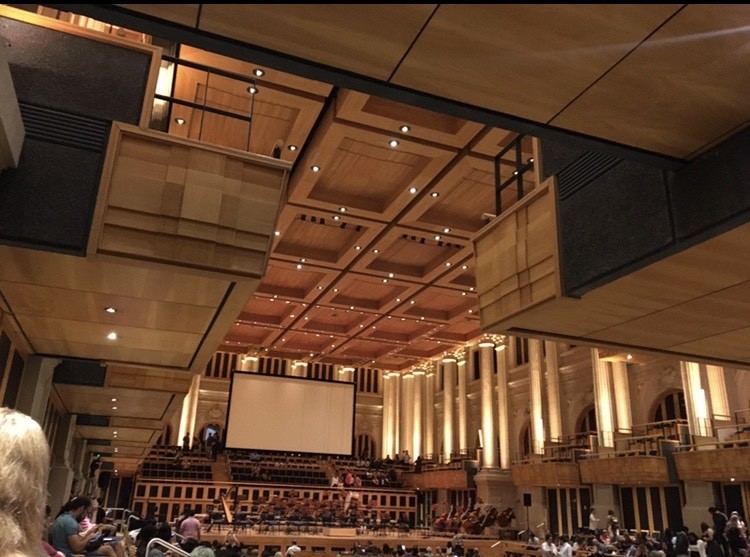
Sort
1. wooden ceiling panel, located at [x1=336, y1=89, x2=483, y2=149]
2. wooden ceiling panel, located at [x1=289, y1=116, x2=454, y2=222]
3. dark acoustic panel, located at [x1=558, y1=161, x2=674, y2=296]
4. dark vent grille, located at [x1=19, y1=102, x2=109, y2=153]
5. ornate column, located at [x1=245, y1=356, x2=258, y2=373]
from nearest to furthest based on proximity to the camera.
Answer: dark acoustic panel, located at [x1=558, y1=161, x2=674, y2=296]
dark vent grille, located at [x1=19, y1=102, x2=109, y2=153]
wooden ceiling panel, located at [x1=336, y1=89, x2=483, y2=149]
wooden ceiling panel, located at [x1=289, y1=116, x2=454, y2=222]
ornate column, located at [x1=245, y1=356, x2=258, y2=373]

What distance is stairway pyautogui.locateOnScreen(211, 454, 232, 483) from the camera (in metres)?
26.1

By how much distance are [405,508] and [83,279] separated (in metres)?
25.8

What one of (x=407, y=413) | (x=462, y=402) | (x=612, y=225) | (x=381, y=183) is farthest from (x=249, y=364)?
(x=612, y=225)

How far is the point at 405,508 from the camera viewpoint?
2805 cm

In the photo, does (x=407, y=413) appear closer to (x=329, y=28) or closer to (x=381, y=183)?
(x=381, y=183)

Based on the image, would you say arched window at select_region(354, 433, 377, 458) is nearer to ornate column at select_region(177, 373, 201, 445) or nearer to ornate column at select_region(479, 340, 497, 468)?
ornate column at select_region(177, 373, 201, 445)

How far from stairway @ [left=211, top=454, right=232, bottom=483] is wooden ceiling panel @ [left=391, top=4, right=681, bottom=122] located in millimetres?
25387

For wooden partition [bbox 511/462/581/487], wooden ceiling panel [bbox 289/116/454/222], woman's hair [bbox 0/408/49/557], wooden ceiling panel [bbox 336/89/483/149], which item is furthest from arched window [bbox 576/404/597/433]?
woman's hair [bbox 0/408/49/557]

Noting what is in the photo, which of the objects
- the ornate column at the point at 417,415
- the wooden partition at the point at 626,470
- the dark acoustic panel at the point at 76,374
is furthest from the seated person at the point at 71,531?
the ornate column at the point at 417,415

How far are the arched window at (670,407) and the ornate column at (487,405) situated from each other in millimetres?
7759

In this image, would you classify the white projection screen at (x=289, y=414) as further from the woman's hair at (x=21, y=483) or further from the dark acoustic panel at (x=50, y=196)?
the woman's hair at (x=21, y=483)

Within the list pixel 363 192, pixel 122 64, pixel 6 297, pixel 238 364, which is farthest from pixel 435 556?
pixel 238 364

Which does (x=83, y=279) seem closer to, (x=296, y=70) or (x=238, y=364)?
(x=296, y=70)

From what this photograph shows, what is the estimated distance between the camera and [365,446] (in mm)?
38625
